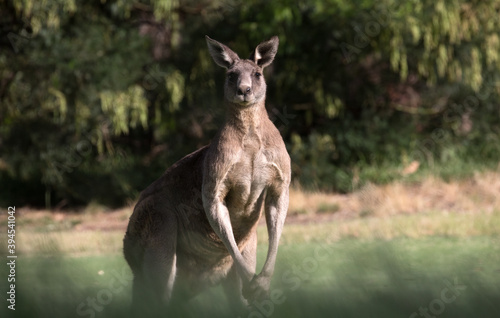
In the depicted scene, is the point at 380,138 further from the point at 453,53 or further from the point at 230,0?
the point at 230,0

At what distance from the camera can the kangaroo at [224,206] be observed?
4.37m

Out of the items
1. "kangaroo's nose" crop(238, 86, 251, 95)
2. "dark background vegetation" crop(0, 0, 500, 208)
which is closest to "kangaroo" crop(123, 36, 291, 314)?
"kangaroo's nose" crop(238, 86, 251, 95)

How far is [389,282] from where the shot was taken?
213 cm

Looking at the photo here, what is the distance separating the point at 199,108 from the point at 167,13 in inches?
78.2

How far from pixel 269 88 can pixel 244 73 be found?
10.3m

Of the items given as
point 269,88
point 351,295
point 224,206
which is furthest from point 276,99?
point 351,295

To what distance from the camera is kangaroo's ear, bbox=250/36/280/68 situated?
4691 mm

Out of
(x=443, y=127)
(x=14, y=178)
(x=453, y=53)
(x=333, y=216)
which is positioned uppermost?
(x=453, y=53)

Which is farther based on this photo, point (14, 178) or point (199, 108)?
point (14, 178)

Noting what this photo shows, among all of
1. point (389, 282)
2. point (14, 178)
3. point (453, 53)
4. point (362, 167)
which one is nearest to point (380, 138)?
point (362, 167)

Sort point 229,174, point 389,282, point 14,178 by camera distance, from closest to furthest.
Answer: point 389,282 → point 229,174 → point 14,178

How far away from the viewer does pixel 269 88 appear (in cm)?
1473

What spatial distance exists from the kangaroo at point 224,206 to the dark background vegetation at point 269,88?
8.75 meters

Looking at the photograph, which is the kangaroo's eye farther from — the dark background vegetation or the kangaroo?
the dark background vegetation
